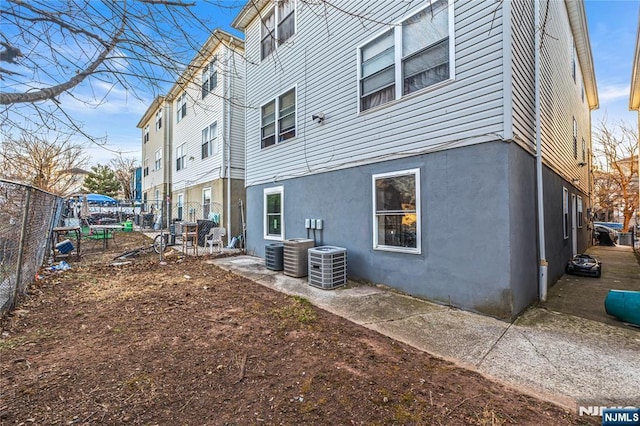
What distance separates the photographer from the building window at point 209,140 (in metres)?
12.4

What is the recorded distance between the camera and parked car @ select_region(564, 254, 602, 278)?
686cm

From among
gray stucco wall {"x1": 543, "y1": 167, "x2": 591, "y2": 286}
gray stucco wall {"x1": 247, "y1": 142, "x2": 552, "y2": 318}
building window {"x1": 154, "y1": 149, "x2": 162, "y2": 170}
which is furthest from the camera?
building window {"x1": 154, "y1": 149, "x2": 162, "y2": 170}

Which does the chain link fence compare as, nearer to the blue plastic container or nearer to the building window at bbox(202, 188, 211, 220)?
the blue plastic container

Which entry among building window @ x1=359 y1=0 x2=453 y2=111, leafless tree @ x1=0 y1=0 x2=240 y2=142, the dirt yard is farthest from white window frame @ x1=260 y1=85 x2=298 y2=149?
the dirt yard

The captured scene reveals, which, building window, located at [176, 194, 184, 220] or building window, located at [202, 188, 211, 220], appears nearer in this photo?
building window, located at [202, 188, 211, 220]

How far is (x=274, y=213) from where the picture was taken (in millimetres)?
8742

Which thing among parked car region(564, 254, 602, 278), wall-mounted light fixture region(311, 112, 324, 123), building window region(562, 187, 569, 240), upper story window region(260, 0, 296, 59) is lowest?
parked car region(564, 254, 602, 278)

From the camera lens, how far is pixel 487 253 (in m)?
4.14

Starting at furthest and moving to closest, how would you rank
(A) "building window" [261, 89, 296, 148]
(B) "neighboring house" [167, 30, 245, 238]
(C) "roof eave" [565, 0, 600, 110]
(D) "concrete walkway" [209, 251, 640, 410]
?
(B) "neighboring house" [167, 30, 245, 238] → (C) "roof eave" [565, 0, 600, 110] → (A) "building window" [261, 89, 296, 148] → (D) "concrete walkway" [209, 251, 640, 410]

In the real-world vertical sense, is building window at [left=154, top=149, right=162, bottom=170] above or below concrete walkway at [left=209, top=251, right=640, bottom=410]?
above

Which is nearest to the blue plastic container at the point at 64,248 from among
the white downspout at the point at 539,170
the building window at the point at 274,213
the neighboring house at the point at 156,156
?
the building window at the point at 274,213

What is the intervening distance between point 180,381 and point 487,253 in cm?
411

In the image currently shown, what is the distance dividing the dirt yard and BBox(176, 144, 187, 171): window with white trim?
1218cm

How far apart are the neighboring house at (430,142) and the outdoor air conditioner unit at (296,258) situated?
544 mm
